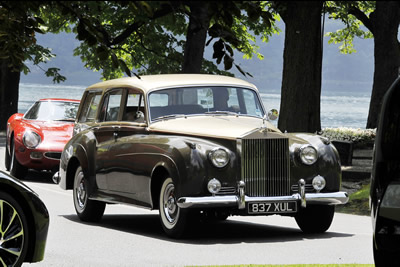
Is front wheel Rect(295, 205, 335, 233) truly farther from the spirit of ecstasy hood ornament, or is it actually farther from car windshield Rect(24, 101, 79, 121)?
car windshield Rect(24, 101, 79, 121)

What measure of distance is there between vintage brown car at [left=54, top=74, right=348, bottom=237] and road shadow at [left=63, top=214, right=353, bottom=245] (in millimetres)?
208

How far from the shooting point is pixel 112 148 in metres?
13.7

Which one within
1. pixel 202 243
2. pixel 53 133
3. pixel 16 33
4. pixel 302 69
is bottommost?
pixel 202 243

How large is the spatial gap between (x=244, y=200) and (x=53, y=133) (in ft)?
32.1

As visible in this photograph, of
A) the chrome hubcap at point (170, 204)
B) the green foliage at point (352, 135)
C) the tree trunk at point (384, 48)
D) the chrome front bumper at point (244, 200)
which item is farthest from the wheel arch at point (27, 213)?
the tree trunk at point (384, 48)

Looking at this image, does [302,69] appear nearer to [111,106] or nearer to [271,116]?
[111,106]

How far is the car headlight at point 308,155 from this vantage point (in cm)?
1230

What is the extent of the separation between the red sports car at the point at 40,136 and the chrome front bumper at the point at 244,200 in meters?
9.15

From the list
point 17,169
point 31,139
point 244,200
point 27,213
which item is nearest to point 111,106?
point 244,200

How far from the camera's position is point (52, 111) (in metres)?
22.0

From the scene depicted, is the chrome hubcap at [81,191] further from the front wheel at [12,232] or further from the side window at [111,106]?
the front wheel at [12,232]

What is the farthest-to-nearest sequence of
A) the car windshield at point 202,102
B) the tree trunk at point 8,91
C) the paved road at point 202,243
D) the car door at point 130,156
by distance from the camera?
the tree trunk at point 8,91 → the car windshield at point 202,102 → the car door at point 130,156 → the paved road at point 202,243

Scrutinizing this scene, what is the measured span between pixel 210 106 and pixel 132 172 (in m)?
1.32

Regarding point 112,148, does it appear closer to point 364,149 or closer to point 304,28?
point 304,28
